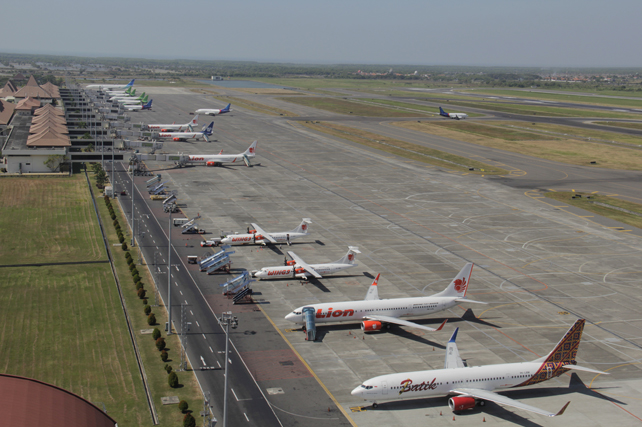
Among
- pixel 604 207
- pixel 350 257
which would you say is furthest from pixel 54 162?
pixel 604 207

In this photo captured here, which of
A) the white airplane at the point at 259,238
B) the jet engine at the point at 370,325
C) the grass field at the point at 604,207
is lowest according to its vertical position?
the jet engine at the point at 370,325

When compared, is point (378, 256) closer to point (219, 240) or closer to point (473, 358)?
point (219, 240)

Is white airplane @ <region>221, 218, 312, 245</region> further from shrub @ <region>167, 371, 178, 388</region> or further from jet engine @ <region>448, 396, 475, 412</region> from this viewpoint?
jet engine @ <region>448, 396, 475, 412</region>

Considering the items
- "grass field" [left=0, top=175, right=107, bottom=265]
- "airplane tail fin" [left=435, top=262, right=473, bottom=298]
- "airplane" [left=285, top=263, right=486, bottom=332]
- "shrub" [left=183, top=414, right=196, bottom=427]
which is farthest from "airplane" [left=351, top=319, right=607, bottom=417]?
"grass field" [left=0, top=175, right=107, bottom=265]

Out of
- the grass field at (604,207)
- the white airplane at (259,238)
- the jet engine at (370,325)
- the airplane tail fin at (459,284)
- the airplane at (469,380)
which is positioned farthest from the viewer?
the grass field at (604,207)

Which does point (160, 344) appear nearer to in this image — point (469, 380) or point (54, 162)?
point (469, 380)

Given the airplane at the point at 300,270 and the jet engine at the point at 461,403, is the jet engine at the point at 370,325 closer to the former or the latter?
the airplane at the point at 300,270

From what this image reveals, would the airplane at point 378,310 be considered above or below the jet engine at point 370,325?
above

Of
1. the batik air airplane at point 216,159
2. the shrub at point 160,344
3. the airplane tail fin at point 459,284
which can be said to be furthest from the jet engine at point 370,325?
the batik air airplane at point 216,159
